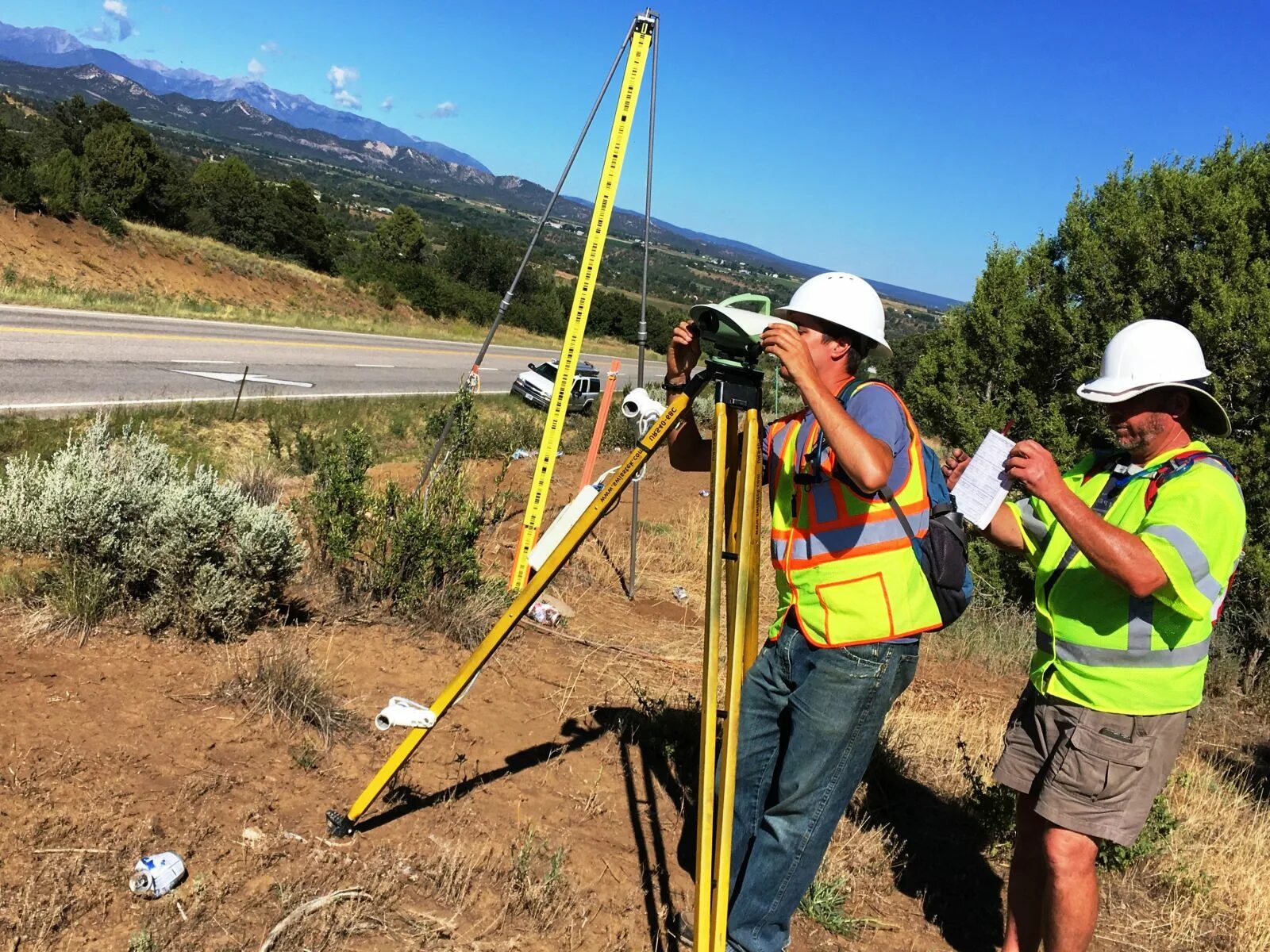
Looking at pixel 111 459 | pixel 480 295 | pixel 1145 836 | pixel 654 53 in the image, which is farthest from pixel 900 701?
pixel 480 295

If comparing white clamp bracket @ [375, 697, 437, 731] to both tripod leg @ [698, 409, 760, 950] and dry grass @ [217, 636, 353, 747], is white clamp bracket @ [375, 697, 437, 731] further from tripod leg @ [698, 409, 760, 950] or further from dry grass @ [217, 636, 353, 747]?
tripod leg @ [698, 409, 760, 950]

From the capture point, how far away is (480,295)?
41.2 m

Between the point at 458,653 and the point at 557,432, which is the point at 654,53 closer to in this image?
the point at 557,432

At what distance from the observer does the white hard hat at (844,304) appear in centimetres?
211

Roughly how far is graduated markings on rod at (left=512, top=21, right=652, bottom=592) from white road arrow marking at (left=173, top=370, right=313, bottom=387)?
1048 centimetres

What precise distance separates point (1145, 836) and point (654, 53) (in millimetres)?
4384

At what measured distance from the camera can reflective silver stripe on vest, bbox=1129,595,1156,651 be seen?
7.18 feet

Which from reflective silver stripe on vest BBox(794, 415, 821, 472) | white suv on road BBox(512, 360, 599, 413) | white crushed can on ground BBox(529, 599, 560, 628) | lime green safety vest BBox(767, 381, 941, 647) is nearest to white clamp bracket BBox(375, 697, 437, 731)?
lime green safety vest BBox(767, 381, 941, 647)

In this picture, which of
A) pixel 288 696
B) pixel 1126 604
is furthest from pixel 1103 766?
pixel 288 696

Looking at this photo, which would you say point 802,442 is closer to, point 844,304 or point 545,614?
point 844,304

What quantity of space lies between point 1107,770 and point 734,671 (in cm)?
107

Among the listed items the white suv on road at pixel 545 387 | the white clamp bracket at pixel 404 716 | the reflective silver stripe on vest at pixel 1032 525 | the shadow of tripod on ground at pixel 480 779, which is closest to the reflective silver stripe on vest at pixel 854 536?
the reflective silver stripe on vest at pixel 1032 525

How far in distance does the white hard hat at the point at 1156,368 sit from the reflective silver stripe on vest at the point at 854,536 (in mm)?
637

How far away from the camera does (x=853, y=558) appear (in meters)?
2.09
